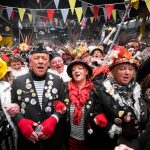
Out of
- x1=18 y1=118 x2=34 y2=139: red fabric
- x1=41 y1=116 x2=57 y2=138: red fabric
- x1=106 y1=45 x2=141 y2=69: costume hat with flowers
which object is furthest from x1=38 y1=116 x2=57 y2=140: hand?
x1=106 y1=45 x2=141 y2=69: costume hat with flowers

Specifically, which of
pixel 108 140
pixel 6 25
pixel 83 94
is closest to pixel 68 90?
pixel 83 94

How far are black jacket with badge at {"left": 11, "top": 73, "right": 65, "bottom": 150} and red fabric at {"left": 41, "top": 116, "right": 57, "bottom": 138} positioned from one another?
0.42ft

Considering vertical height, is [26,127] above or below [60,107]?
below

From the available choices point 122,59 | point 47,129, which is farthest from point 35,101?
point 122,59

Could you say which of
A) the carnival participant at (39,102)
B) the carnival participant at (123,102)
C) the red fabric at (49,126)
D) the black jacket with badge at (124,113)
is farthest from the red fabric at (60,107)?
the black jacket with badge at (124,113)

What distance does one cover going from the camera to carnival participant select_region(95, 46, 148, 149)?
11.0 feet

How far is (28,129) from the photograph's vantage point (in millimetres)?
3354

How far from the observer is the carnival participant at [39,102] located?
3.51m

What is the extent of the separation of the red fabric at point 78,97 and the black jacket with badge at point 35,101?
0.23 m

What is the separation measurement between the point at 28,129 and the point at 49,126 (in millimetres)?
242

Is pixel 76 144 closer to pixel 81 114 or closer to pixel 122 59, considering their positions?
pixel 81 114

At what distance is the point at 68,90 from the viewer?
4027mm

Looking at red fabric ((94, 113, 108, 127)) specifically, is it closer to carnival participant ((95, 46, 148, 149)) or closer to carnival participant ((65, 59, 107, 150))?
carnival participant ((95, 46, 148, 149))

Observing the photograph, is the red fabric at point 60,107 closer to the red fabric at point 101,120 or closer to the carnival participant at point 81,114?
the carnival participant at point 81,114
